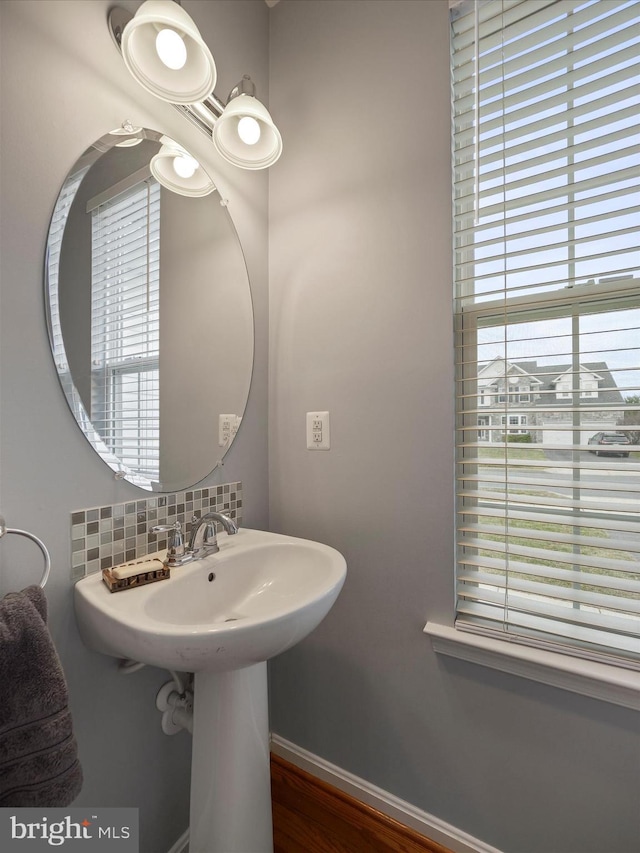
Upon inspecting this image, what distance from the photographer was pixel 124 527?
3.12ft

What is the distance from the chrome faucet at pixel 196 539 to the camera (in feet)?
3.18

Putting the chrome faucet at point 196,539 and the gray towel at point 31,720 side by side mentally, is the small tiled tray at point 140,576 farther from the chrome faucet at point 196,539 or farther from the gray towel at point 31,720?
the gray towel at point 31,720

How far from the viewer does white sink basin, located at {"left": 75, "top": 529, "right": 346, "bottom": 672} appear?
0.67 meters

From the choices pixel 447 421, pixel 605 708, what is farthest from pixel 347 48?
pixel 605 708

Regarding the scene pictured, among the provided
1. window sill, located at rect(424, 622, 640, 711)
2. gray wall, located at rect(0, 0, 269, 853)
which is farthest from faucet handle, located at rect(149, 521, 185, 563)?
window sill, located at rect(424, 622, 640, 711)

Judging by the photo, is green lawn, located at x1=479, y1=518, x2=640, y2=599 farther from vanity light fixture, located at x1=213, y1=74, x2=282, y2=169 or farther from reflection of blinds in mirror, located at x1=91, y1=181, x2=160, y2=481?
vanity light fixture, located at x1=213, y1=74, x2=282, y2=169

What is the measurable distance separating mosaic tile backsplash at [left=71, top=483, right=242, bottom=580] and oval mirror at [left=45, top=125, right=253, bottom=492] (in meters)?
0.05

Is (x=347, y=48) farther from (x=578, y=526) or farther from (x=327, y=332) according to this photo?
(x=578, y=526)

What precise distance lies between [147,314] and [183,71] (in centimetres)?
58

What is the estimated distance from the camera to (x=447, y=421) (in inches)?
42.6

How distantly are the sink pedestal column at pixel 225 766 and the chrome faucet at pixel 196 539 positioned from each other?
269mm

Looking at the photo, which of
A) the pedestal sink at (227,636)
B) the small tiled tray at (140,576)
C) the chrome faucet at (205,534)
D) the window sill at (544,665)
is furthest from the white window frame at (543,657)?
the small tiled tray at (140,576)

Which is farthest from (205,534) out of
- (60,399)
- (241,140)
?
(241,140)
